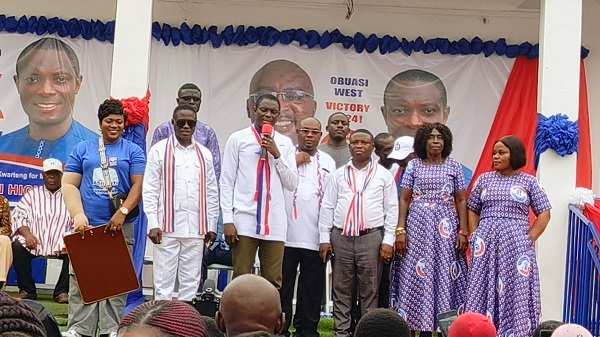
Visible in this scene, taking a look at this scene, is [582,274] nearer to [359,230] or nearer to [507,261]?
[507,261]

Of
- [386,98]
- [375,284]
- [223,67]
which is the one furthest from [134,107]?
[386,98]

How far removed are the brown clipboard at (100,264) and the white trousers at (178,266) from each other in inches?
9.5

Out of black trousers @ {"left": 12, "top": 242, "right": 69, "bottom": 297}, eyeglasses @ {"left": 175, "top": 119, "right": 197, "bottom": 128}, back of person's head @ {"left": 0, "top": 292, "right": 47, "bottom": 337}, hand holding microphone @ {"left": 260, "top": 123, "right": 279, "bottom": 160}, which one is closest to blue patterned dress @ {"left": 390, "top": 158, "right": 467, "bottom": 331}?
hand holding microphone @ {"left": 260, "top": 123, "right": 279, "bottom": 160}

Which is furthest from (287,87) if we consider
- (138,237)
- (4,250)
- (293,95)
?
(4,250)

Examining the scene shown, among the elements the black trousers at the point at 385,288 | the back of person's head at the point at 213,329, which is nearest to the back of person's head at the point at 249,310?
the back of person's head at the point at 213,329

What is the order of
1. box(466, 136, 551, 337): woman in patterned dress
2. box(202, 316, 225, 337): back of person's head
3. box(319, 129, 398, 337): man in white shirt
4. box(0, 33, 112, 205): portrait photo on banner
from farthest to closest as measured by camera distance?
box(0, 33, 112, 205): portrait photo on banner
box(319, 129, 398, 337): man in white shirt
box(466, 136, 551, 337): woman in patterned dress
box(202, 316, 225, 337): back of person's head

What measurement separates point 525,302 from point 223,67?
486cm

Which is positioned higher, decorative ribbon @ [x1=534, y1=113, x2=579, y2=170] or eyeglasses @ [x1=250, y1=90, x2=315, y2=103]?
eyeglasses @ [x1=250, y1=90, x2=315, y2=103]

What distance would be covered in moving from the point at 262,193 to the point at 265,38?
375 centimetres

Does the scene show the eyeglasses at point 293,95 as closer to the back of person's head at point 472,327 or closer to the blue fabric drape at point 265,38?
the blue fabric drape at point 265,38

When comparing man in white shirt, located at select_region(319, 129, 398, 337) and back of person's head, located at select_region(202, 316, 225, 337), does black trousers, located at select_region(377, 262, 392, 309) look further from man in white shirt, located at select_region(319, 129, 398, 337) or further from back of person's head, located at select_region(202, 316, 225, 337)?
back of person's head, located at select_region(202, 316, 225, 337)

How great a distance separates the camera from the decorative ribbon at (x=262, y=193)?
21.5 feet

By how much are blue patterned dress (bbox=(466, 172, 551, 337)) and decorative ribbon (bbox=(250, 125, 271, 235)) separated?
5.21ft

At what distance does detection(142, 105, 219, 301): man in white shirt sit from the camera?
253 inches
